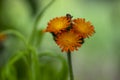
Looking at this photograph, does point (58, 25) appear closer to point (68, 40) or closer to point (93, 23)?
point (68, 40)

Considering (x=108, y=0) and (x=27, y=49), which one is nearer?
(x=27, y=49)

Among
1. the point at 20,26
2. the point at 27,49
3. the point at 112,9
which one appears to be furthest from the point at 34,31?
the point at 112,9

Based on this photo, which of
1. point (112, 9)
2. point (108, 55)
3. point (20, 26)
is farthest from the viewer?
point (112, 9)

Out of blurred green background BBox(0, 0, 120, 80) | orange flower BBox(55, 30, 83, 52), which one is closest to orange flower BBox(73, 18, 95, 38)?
orange flower BBox(55, 30, 83, 52)

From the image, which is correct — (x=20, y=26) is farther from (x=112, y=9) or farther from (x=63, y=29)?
(x=63, y=29)

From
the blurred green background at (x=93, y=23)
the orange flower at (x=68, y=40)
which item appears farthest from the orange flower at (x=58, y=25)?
the blurred green background at (x=93, y=23)

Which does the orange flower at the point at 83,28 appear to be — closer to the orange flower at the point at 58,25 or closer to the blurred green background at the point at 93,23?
the orange flower at the point at 58,25

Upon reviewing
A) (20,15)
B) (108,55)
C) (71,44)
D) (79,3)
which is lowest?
(71,44)

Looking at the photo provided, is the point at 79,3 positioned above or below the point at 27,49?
above

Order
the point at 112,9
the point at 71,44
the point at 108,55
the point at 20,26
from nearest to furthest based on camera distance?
1. the point at 71,44
2. the point at 20,26
3. the point at 108,55
4. the point at 112,9
